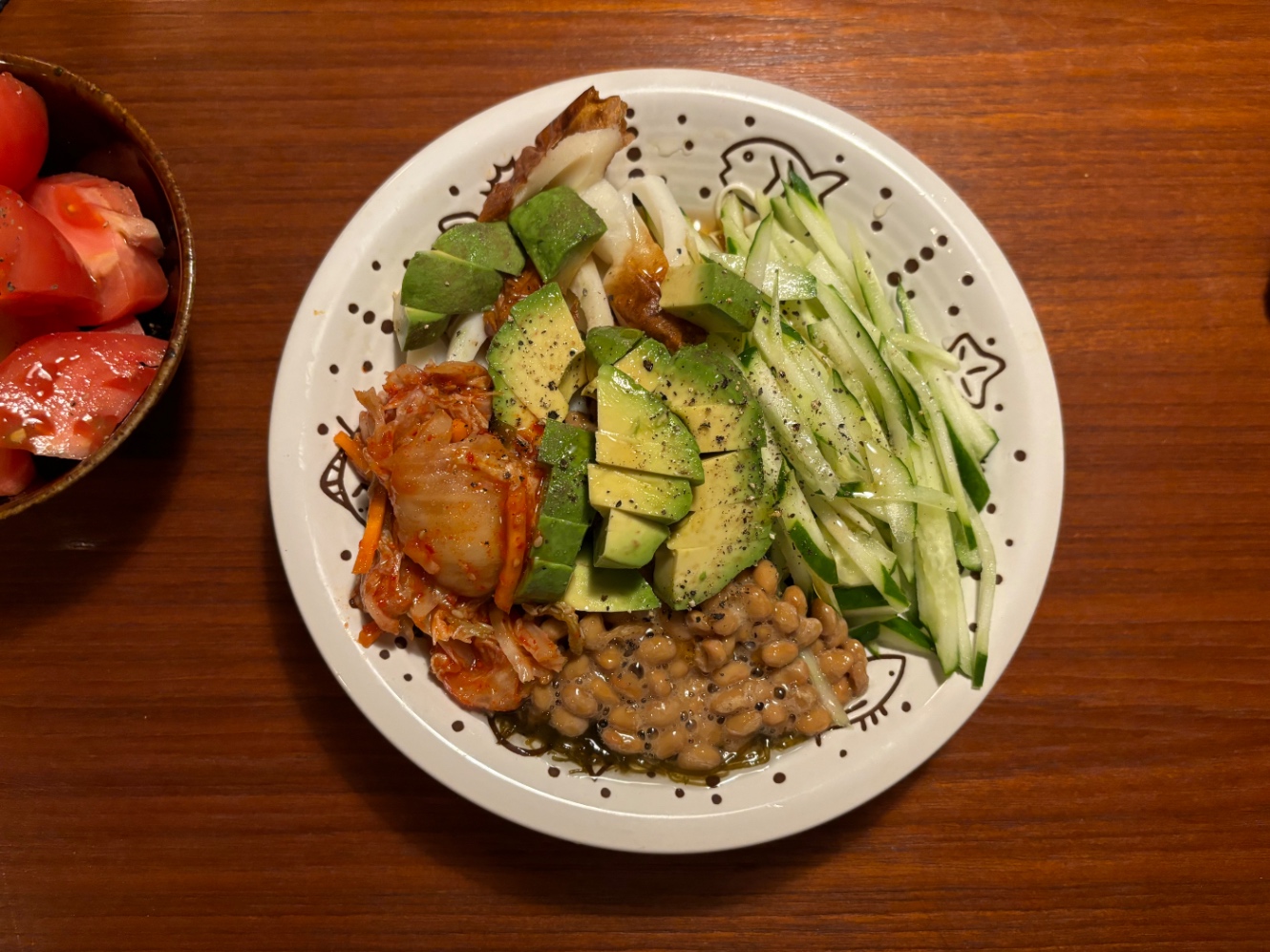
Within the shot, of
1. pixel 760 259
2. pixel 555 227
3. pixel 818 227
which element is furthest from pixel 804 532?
pixel 555 227

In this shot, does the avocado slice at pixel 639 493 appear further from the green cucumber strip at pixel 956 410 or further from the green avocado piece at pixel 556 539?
the green cucumber strip at pixel 956 410

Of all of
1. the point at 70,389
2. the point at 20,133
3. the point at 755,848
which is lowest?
the point at 755,848

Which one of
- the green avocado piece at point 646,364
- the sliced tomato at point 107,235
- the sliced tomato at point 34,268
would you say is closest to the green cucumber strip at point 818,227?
→ the green avocado piece at point 646,364

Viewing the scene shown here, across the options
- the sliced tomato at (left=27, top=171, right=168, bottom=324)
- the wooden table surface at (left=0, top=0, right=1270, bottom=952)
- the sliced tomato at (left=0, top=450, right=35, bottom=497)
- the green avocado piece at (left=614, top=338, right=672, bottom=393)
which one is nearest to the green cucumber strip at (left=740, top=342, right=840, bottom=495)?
the green avocado piece at (left=614, top=338, right=672, bottom=393)

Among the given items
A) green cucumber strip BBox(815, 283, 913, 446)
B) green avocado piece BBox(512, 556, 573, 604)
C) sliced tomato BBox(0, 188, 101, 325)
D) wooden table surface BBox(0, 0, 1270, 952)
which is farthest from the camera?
wooden table surface BBox(0, 0, 1270, 952)

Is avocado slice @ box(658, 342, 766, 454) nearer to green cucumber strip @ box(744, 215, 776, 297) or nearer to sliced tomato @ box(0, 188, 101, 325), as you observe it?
green cucumber strip @ box(744, 215, 776, 297)

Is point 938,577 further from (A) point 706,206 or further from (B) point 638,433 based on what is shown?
(A) point 706,206

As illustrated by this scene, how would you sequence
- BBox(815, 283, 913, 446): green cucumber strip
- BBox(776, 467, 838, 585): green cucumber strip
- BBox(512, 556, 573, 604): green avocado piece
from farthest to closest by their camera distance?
1. BBox(815, 283, 913, 446): green cucumber strip
2. BBox(776, 467, 838, 585): green cucumber strip
3. BBox(512, 556, 573, 604): green avocado piece
